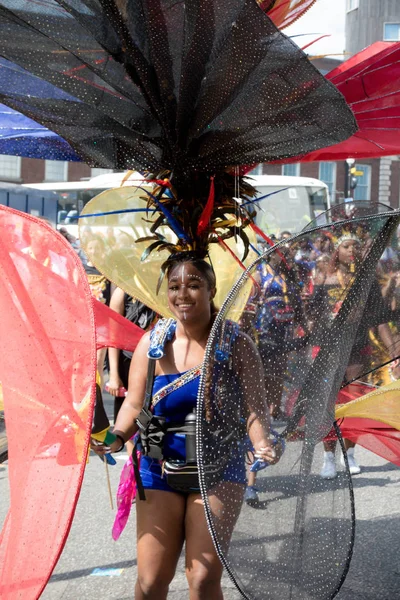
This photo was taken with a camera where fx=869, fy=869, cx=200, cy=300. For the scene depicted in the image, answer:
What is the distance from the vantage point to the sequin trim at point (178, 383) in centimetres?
308

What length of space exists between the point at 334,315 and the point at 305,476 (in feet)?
1.83

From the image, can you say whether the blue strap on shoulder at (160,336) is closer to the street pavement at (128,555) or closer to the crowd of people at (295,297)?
the crowd of people at (295,297)

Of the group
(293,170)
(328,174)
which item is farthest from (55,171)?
(328,174)

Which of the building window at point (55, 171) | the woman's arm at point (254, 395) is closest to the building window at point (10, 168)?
the building window at point (55, 171)

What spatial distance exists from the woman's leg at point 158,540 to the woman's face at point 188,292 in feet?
2.10

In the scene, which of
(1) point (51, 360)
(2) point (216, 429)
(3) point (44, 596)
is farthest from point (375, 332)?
(3) point (44, 596)

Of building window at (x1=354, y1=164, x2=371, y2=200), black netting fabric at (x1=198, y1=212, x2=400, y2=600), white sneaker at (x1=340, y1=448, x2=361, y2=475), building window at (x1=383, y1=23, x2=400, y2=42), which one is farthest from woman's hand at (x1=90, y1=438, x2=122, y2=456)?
building window at (x1=383, y1=23, x2=400, y2=42)

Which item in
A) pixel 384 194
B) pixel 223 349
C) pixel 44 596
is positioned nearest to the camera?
pixel 223 349

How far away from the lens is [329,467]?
10.3ft

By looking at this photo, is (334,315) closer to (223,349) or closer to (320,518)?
(223,349)

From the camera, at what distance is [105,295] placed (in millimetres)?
6352

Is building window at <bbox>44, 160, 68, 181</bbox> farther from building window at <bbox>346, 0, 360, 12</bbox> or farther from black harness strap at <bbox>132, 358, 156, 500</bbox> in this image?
black harness strap at <bbox>132, 358, 156, 500</bbox>

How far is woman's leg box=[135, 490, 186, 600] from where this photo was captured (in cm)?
298

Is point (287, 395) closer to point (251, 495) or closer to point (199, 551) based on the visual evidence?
point (251, 495)
